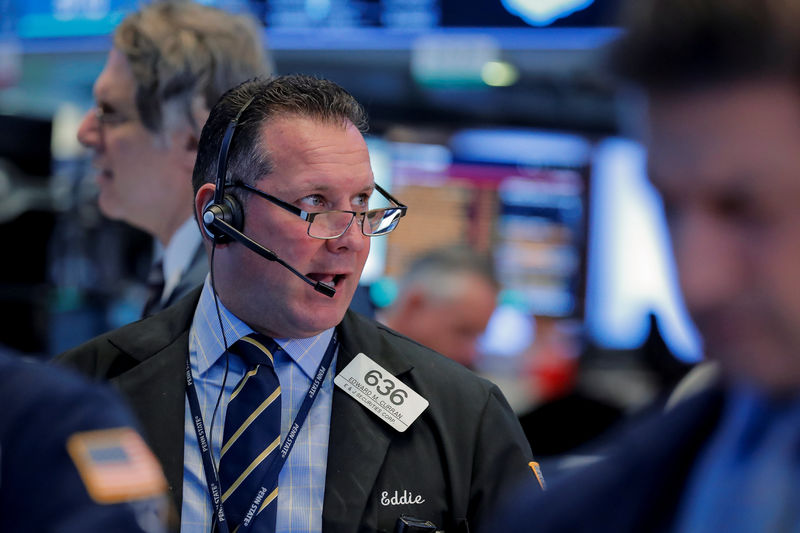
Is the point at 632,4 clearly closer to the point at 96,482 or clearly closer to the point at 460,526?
the point at 96,482

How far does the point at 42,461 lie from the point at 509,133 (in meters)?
5.67

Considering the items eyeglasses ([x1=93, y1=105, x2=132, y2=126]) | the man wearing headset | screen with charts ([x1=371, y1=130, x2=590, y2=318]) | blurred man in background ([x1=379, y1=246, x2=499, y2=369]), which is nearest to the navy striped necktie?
the man wearing headset

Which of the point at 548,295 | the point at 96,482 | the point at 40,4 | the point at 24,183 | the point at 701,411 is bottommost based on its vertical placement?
the point at 548,295

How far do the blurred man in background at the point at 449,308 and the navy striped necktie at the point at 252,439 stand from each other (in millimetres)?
2297

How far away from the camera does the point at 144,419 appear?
5.68ft

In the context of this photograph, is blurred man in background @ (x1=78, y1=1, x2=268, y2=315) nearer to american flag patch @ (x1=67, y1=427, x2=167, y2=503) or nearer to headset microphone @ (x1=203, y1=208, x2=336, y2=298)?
headset microphone @ (x1=203, y1=208, x2=336, y2=298)

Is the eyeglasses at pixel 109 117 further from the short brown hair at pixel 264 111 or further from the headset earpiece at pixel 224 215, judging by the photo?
the headset earpiece at pixel 224 215

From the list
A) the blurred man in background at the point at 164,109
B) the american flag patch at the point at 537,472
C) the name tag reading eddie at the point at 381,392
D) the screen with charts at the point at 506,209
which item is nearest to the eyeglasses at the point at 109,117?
the blurred man in background at the point at 164,109

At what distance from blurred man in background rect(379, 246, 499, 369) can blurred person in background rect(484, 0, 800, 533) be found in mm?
Answer: 3316

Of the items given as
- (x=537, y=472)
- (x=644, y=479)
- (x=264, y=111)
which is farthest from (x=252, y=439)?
(x=644, y=479)

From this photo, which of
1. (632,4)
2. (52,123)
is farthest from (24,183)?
(632,4)

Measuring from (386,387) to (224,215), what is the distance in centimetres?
44

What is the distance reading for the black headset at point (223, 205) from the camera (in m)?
1.83

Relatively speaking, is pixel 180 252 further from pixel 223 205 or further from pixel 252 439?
pixel 252 439
